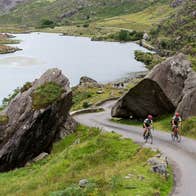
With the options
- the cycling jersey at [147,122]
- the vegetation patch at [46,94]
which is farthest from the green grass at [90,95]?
the cycling jersey at [147,122]

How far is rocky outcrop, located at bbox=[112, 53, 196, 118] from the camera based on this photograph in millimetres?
52656

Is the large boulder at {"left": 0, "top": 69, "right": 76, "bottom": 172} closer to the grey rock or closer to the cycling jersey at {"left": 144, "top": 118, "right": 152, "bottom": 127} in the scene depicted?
the grey rock

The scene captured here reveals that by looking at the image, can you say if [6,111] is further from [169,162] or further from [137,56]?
[137,56]

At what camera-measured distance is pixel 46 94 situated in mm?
47094

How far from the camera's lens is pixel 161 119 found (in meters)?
53.1

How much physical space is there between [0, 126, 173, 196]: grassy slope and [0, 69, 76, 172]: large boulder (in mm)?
2420

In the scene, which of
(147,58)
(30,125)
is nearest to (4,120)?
(30,125)

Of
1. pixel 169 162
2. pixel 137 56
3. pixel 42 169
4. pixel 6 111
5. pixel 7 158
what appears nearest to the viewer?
pixel 169 162

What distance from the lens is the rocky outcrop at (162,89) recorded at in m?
52.7

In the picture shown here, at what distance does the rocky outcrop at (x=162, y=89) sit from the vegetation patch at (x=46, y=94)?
31.8 ft

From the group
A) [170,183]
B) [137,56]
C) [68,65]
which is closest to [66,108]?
[170,183]

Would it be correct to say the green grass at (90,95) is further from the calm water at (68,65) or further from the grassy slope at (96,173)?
the grassy slope at (96,173)

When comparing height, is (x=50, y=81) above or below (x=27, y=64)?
above

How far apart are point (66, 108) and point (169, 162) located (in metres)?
17.5
